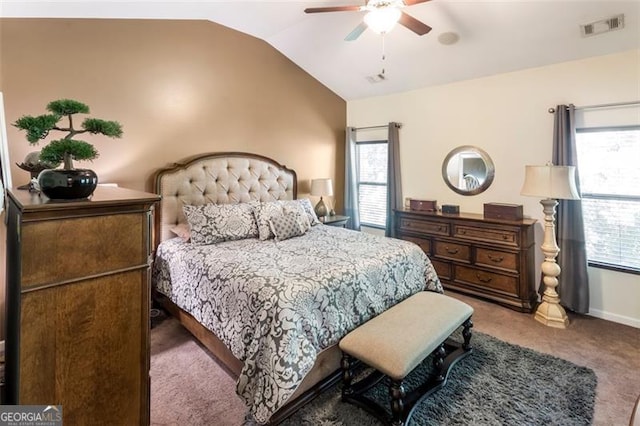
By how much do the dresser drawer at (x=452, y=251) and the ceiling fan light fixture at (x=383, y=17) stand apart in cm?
249

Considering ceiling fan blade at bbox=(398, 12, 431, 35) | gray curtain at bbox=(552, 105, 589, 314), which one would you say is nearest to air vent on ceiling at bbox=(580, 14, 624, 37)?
gray curtain at bbox=(552, 105, 589, 314)

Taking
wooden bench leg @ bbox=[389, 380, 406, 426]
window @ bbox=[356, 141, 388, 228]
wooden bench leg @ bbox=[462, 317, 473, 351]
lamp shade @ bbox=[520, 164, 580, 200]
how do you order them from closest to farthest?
wooden bench leg @ bbox=[389, 380, 406, 426] < wooden bench leg @ bbox=[462, 317, 473, 351] < lamp shade @ bbox=[520, 164, 580, 200] < window @ bbox=[356, 141, 388, 228]

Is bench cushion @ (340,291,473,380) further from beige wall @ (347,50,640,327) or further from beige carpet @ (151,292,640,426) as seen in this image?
beige wall @ (347,50,640,327)

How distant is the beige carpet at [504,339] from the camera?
76.4 inches

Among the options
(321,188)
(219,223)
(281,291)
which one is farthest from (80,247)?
(321,188)

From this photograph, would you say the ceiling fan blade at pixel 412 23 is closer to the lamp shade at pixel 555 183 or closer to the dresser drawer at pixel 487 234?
the lamp shade at pixel 555 183

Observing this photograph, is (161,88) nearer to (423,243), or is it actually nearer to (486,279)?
(423,243)


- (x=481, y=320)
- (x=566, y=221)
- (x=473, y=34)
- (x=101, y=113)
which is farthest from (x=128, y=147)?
(x=566, y=221)

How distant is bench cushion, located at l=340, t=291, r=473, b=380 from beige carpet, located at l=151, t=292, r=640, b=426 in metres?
0.44

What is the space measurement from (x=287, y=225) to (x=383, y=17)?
1965 mm

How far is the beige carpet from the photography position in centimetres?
194

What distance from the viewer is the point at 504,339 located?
2785 millimetres

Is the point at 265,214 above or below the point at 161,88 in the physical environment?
below

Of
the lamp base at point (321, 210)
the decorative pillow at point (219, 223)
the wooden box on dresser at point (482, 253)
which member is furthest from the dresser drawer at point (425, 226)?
the decorative pillow at point (219, 223)
